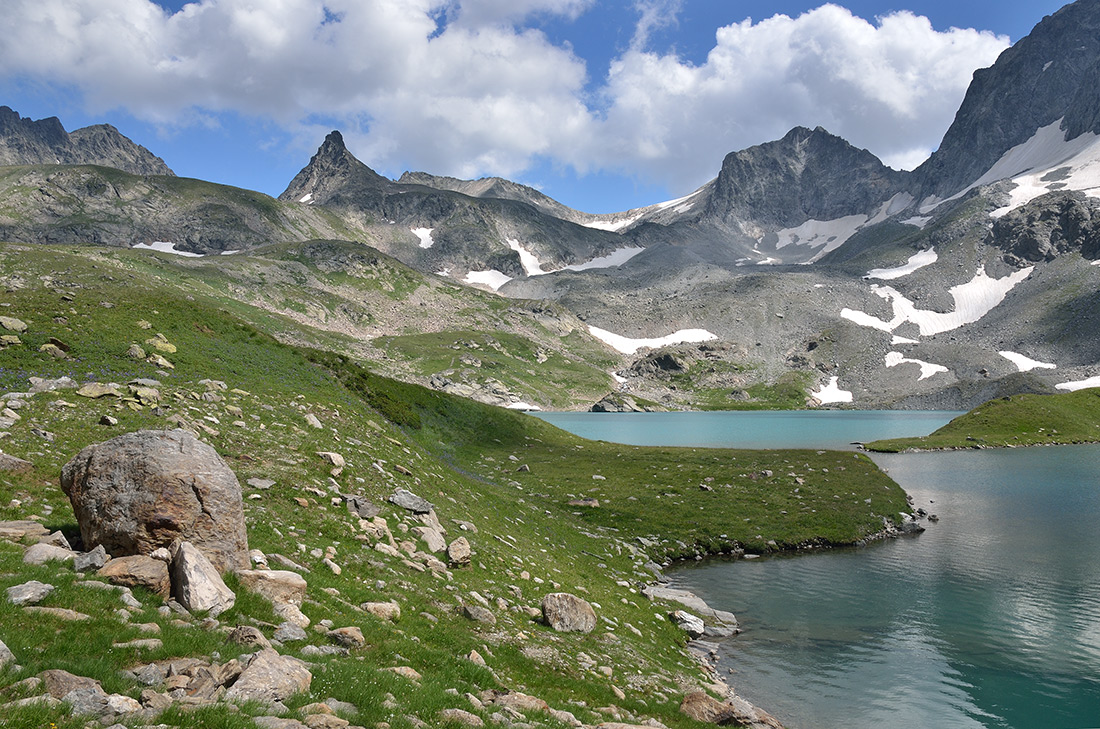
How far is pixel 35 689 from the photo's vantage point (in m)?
7.46

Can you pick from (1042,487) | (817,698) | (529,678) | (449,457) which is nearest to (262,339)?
(449,457)

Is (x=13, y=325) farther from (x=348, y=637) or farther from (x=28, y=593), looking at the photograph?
(x=348, y=637)

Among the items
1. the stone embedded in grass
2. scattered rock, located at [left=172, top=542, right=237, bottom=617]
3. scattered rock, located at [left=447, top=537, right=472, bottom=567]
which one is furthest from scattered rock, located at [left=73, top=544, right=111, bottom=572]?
the stone embedded in grass

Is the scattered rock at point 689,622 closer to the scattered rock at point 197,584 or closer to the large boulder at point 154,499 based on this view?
the large boulder at point 154,499

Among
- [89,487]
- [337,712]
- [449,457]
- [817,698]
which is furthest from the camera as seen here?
[449,457]

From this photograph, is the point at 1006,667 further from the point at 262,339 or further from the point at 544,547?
the point at 262,339

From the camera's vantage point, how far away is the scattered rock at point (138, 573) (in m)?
11.7

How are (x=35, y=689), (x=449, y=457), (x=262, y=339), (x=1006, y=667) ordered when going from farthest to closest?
1. (x=449, y=457)
2. (x=262, y=339)
3. (x=1006, y=667)
4. (x=35, y=689)

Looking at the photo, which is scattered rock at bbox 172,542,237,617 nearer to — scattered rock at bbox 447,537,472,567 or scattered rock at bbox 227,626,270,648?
scattered rock at bbox 227,626,270,648

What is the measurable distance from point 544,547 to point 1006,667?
69.2 ft

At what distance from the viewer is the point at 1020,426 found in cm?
10938

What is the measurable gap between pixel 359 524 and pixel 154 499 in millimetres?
8266

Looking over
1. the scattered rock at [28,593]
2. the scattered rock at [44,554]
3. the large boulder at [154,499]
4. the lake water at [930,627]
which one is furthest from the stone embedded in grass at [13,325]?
the lake water at [930,627]

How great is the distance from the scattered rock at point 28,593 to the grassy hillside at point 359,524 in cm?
23
